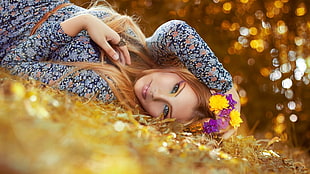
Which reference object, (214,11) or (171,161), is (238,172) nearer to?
Result: (171,161)

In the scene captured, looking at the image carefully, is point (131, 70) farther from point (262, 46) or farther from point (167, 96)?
point (262, 46)

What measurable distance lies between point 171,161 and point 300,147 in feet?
7.63

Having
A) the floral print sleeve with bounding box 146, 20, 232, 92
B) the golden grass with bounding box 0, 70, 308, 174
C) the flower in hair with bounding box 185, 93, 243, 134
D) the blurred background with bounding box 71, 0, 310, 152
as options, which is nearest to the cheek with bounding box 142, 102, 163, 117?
the flower in hair with bounding box 185, 93, 243, 134

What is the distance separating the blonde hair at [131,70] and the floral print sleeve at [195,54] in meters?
0.05

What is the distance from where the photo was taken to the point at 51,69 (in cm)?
169

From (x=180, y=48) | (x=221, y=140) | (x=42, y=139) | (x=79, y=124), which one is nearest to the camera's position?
(x=42, y=139)

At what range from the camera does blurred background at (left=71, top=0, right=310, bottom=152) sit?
2.97 m

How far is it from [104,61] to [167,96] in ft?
1.40

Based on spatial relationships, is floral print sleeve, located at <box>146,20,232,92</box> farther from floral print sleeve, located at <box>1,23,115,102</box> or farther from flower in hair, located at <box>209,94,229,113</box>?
floral print sleeve, located at <box>1,23,115,102</box>

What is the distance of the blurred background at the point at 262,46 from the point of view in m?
2.97

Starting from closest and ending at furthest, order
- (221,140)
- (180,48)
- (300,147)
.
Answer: (221,140) < (180,48) < (300,147)

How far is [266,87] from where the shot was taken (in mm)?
3219

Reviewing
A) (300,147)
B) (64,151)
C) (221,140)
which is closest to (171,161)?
(64,151)

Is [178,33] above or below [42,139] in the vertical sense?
above
